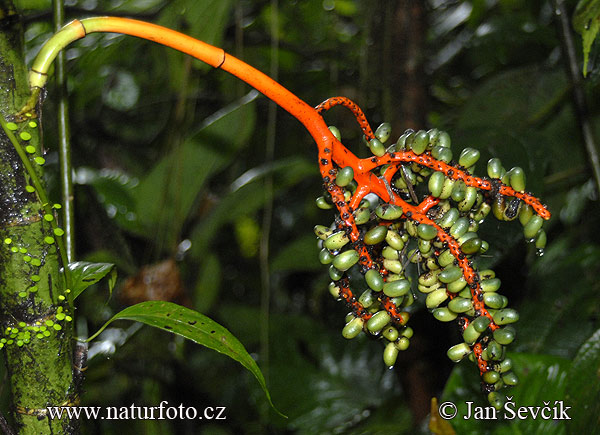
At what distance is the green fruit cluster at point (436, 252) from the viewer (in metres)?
0.40

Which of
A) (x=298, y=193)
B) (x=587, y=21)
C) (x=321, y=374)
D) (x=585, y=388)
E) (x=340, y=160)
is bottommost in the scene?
(x=585, y=388)

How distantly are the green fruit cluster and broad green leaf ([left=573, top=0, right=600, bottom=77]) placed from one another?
33 centimetres

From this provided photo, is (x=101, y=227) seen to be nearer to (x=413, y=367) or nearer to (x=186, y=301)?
(x=186, y=301)

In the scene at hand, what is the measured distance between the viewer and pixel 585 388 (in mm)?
689

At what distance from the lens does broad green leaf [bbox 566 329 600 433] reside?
2.20ft

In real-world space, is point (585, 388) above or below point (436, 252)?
below

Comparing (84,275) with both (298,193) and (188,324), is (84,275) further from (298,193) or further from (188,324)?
(298,193)

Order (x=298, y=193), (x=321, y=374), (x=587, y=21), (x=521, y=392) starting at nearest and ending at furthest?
1. (x=587, y=21)
2. (x=521, y=392)
3. (x=321, y=374)
4. (x=298, y=193)

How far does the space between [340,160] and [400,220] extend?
0.23 ft

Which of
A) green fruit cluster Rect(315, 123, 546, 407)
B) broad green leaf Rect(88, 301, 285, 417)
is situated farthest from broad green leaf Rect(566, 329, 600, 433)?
broad green leaf Rect(88, 301, 285, 417)

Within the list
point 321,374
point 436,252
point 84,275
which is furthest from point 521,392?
point 321,374

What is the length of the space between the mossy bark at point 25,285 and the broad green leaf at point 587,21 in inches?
23.5

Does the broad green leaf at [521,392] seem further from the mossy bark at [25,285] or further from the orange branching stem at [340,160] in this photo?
the mossy bark at [25,285]

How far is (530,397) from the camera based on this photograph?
78 centimetres
